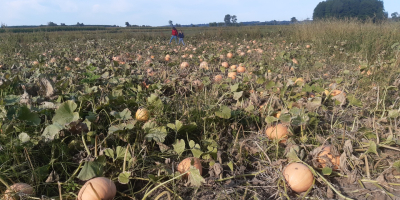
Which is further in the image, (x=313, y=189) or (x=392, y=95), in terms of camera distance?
(x=392, y=95)

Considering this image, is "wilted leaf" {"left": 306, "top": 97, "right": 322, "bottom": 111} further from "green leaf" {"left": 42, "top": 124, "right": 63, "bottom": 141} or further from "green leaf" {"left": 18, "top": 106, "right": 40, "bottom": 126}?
"green leaf" {"left": 18, "top": 106, "right": 40, "bottom": 126}

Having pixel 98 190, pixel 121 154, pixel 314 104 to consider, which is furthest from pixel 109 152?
pixel 314 104

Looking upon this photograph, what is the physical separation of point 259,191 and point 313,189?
0.31 m

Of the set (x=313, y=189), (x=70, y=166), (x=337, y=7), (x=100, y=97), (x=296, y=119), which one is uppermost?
(x=337, y=7)

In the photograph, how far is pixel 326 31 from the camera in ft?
30.9

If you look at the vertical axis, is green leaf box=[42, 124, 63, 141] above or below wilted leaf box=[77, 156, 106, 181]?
above

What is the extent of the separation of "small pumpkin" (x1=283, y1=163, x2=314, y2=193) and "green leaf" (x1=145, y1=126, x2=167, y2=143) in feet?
2.57

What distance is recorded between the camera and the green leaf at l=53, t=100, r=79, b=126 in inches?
65.9

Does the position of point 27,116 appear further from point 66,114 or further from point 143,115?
point 143,115

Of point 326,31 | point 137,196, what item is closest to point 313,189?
point 137,196

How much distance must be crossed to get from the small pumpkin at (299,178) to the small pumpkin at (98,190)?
961 millimetres

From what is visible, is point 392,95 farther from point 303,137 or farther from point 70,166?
point 70,166

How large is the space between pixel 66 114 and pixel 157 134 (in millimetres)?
590

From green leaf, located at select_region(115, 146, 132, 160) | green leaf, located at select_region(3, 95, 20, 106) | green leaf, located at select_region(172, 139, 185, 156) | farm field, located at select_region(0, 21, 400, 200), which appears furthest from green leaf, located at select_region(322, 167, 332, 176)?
green leaf, located at select_region(3, 95, 20, 106)
